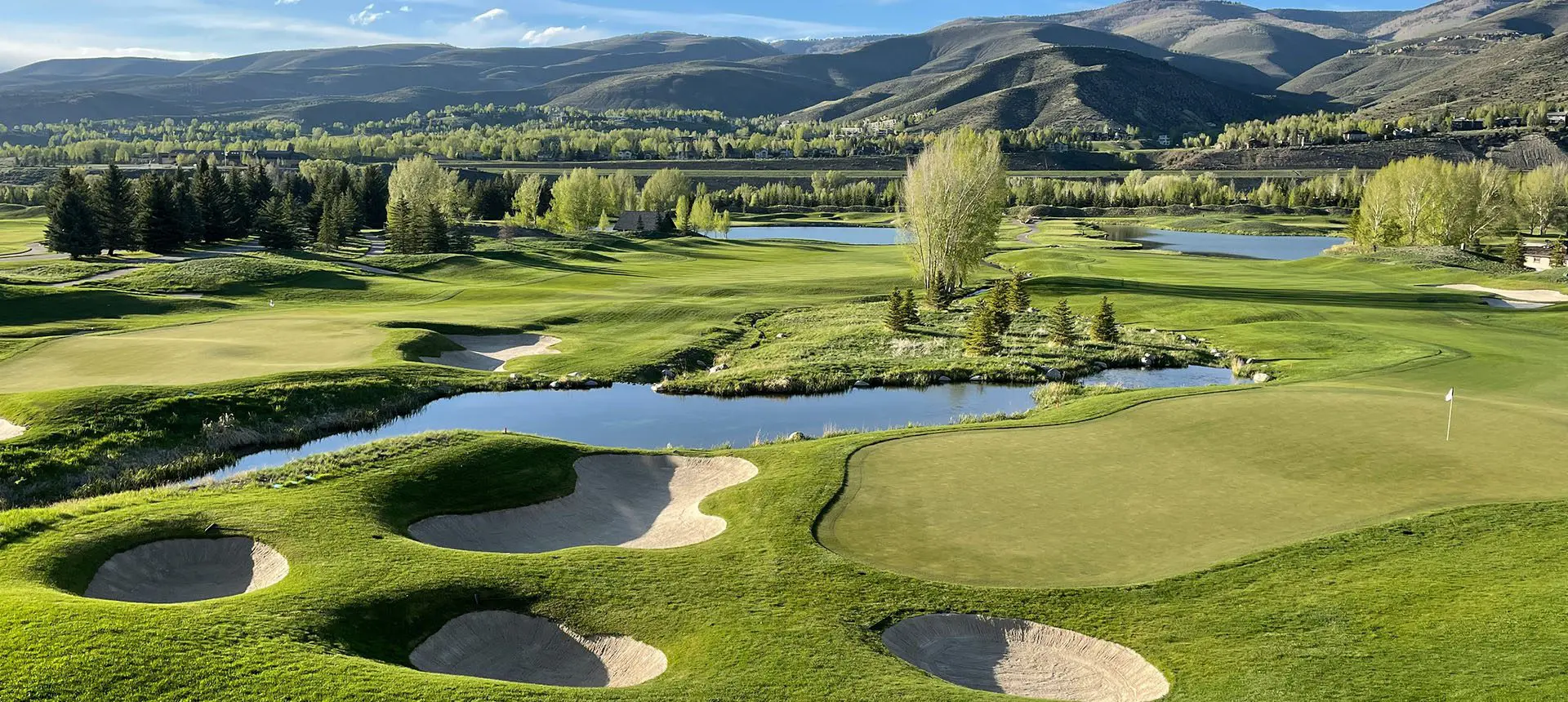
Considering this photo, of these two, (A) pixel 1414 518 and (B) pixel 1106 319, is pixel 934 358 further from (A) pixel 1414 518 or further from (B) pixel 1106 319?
(A) pixel 1414 518

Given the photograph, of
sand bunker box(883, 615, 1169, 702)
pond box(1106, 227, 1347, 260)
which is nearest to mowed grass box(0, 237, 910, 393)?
sand bunker box(883, 615, 1169, 702)

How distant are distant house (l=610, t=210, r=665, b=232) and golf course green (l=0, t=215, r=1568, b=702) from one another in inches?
3408

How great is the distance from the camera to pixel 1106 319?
50562mm

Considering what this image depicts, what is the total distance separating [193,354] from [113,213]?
1919 inches

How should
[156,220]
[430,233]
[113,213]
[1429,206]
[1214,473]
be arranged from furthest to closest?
1. [1429,206]
2. [430,233]
3. [156,220]
4. [113,213]
5. [1214,473]

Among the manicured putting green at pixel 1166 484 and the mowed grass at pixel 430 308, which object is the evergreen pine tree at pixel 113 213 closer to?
the mowed grass at pixel 430 308

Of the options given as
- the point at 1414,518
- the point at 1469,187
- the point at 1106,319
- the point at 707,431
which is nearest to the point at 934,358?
the point at 1106,319

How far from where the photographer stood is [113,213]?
77.2 metres

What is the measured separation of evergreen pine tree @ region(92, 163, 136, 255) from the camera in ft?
253

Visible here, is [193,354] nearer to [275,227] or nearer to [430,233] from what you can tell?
[430,233]

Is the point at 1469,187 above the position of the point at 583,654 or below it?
above

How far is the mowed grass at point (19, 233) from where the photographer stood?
85250mm

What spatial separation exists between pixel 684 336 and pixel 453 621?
118 ft

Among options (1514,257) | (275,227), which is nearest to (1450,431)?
(1514,257)
